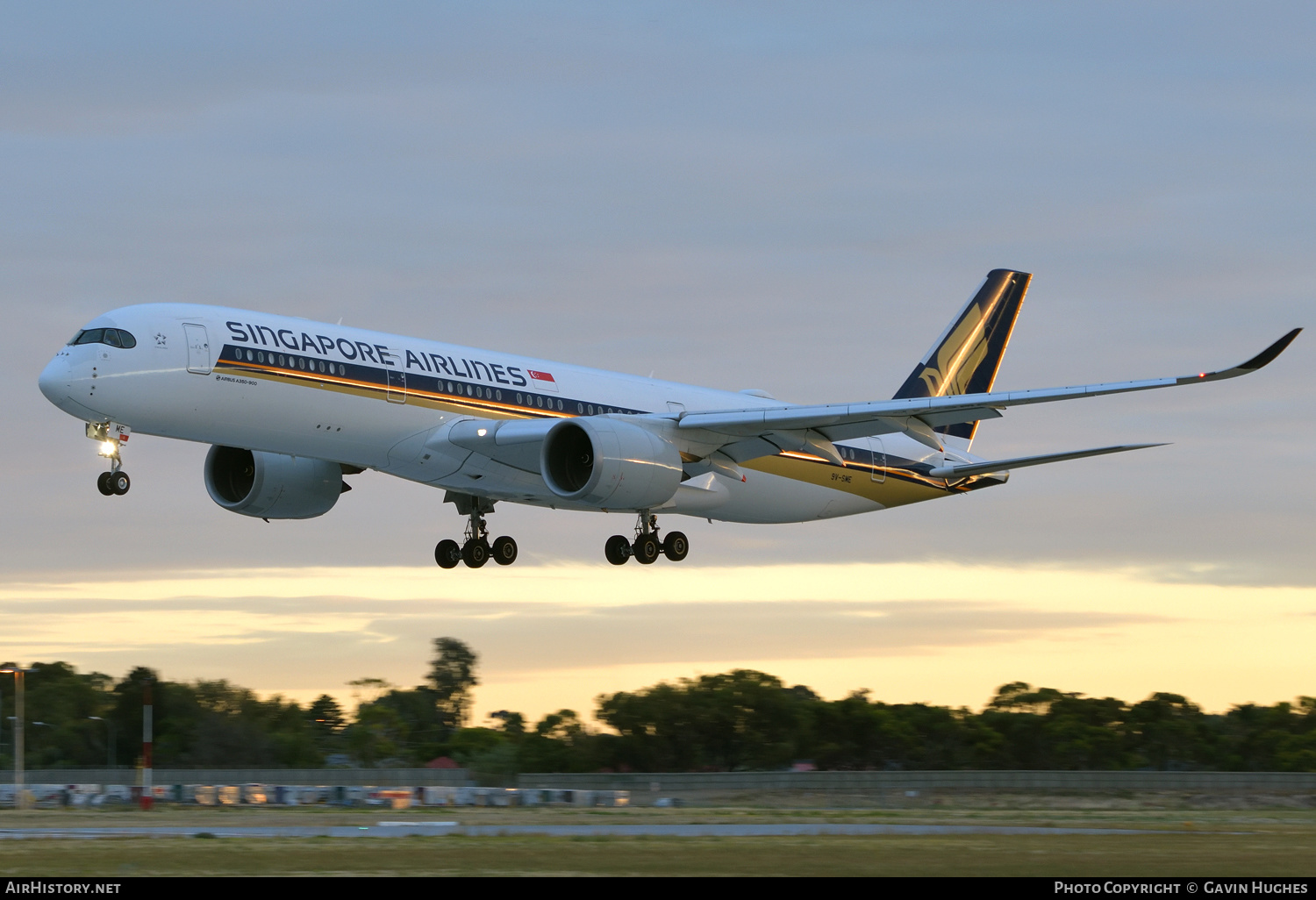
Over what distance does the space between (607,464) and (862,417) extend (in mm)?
6639

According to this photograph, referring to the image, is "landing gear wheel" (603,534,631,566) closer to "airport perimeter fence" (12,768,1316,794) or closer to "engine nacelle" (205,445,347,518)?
"engine nacelle" (205,445,347,518)

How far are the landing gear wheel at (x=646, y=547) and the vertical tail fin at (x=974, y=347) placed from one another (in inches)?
497

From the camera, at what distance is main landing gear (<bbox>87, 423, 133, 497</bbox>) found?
33656 mm

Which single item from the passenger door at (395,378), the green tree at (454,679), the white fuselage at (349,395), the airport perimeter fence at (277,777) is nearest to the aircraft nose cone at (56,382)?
the white fuselage at (349,395)

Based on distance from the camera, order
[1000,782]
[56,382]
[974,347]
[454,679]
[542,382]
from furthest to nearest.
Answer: [454,679]
[1000,782]
[974,347]
[542,382]
[56,382]

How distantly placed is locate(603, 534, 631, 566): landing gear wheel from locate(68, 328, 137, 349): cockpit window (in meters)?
14.7

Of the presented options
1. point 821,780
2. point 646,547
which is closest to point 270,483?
point 646,547

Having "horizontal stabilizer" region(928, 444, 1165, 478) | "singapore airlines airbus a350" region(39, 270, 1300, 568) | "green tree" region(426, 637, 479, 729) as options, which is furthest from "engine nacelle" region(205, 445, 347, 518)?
"green tree" region(426, 637, 479, 729)

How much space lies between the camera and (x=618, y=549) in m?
43.2

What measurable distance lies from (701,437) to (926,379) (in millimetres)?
13728

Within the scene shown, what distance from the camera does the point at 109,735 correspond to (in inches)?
4158

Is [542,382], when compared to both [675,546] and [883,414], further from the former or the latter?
[883,414]

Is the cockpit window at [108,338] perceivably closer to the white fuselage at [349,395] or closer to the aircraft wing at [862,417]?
the white fuselage at [349,395]

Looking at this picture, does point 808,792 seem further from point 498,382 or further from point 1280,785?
point 498,382
